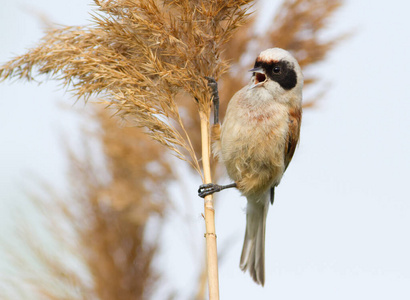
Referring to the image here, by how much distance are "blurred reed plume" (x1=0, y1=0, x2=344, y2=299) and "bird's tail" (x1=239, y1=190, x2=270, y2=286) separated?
31.1 inches

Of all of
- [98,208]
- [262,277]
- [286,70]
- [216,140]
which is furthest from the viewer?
[262,277]

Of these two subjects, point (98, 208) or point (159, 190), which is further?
point (159, 190)

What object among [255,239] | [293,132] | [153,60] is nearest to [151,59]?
[153,60]

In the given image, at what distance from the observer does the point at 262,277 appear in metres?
2.77

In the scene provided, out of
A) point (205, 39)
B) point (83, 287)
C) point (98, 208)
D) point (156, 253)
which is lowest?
point (83, 287)

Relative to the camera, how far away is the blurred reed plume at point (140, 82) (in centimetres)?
171

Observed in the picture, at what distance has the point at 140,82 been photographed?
1723mm

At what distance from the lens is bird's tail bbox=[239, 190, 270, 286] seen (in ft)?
9.17

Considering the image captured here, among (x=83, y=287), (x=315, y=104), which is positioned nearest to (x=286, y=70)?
(x=315, y=104)

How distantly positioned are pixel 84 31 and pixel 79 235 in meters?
0.76

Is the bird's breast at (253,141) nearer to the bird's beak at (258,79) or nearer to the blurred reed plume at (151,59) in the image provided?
the bird's beak at (258,79)

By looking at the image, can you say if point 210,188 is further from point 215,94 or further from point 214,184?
point 215,94

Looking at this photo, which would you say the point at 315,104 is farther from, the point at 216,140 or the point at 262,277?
the point at 262,277

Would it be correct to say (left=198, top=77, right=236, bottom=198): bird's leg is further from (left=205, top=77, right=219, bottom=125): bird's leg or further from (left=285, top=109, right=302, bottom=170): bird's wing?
(left=285, top=109, right=302, bottom=170): bird's wing
